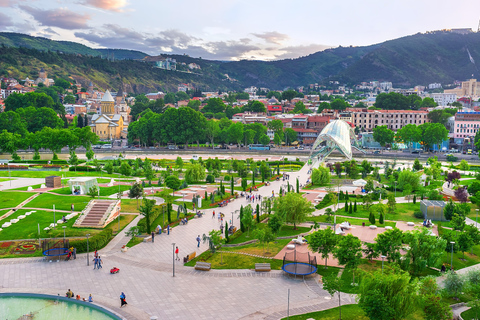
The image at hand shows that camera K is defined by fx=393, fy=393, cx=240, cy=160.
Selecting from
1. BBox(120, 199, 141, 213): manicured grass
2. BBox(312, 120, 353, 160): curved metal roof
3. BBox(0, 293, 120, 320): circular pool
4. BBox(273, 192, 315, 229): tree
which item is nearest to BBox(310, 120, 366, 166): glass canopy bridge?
BBox(312, 120, 353, 160): curved metal roof

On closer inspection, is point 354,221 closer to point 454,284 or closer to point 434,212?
point 434,212

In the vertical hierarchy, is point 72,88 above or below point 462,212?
above

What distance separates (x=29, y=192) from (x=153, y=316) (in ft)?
102

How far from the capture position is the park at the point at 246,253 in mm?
19281

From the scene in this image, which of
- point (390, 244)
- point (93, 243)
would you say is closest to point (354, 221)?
point (390, 244)

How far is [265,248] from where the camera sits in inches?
1131

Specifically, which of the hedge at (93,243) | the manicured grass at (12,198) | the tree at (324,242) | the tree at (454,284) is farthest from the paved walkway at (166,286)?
the manicured grass at (12,198)

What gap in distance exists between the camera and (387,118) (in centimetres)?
12025

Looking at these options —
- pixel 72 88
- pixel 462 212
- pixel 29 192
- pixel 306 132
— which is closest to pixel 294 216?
pixel 462 212

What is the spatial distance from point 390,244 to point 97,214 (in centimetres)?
2387

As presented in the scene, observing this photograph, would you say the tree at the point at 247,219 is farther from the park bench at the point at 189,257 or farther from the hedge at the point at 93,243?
the hedge at the point at 93,243

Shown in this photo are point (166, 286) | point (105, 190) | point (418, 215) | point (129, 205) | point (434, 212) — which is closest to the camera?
point (166, 286)

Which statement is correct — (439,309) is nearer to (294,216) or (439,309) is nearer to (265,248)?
(265,248)

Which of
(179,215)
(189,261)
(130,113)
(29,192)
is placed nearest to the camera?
(189,261)
